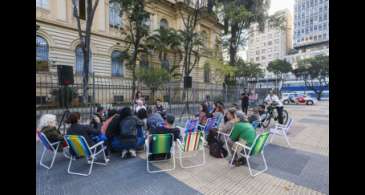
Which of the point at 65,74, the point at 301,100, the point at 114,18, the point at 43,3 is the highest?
the point at 114,18

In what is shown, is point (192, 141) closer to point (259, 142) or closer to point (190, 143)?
point (190, 143)

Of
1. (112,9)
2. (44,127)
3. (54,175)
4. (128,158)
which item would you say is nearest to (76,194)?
(54,175)

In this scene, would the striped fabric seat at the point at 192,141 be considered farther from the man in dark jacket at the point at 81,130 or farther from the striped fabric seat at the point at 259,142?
the man in dark jacket at the point at 81,130

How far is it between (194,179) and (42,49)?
56.4 feet

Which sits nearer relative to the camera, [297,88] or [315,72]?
[315,72]

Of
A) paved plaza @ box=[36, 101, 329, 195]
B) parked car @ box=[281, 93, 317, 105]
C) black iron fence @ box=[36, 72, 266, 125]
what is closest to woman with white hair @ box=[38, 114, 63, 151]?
paved plaza @ box=[36, 101, 329, 195]

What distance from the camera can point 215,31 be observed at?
30.8 m

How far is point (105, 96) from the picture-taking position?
538 inches

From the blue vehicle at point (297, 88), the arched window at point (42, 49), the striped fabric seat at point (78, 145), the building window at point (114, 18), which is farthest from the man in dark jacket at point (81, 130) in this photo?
the blue vehicle at point (297, 88)

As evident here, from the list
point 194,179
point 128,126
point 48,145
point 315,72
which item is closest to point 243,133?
point 194,179

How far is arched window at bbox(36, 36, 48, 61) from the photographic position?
14327 mm

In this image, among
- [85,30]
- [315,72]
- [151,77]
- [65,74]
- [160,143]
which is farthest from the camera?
[315,72]

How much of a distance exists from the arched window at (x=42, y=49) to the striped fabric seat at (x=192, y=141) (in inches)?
629
